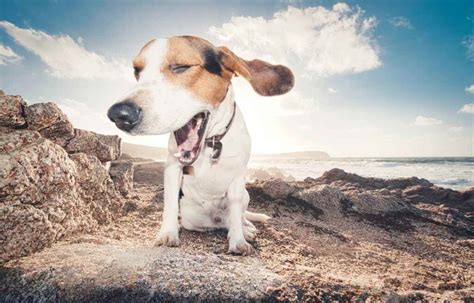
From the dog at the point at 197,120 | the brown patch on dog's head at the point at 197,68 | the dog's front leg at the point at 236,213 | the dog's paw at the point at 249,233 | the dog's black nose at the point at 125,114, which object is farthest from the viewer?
the dog's paw at the point at 249,233

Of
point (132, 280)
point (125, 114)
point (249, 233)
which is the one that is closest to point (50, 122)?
point (125, 114)

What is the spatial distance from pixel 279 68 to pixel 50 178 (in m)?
2.35

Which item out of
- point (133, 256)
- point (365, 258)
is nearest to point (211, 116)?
point (133, 256)

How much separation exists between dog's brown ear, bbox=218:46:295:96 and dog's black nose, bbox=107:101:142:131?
1.02m

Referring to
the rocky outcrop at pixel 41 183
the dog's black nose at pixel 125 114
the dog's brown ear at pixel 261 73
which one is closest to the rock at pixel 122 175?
the rocky outcrop at pixel 41 183

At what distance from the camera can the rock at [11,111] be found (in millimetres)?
2207

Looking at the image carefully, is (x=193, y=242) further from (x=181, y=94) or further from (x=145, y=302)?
(x=181, y=94)

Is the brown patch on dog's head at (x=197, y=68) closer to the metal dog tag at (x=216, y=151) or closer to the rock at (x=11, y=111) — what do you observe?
the metal dog tag at (x=216, y=151)

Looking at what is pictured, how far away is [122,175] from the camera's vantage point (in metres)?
4.18

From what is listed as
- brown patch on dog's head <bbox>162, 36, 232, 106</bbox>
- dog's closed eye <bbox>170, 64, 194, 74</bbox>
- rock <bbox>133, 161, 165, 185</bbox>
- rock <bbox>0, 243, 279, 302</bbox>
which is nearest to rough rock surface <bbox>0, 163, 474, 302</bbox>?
rock <bbox>0, 243, 279, 302</bbox>

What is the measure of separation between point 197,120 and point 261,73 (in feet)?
2.83

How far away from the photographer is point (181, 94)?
207 centimetres

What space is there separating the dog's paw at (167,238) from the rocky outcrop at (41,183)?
2.64 feet

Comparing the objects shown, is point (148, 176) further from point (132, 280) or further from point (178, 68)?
point (132, 280)
